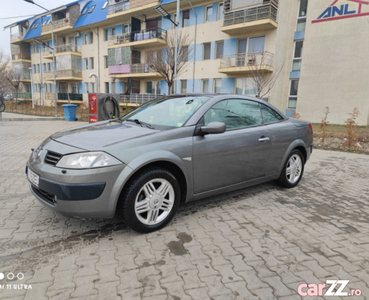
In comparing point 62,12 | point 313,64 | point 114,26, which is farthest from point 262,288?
point 62,12

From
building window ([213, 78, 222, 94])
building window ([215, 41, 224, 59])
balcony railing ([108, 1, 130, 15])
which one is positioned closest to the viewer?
building window ([215, 41, 224, 59])

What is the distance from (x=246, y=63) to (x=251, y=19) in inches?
114

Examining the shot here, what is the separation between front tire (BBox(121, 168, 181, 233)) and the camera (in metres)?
2.60

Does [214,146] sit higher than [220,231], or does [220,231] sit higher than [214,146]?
[214,146]

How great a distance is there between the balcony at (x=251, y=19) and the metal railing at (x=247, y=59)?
1716 mm

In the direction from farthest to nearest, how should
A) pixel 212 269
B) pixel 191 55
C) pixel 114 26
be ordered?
pixel 114 26
pixel 191 55
pixel 212 269

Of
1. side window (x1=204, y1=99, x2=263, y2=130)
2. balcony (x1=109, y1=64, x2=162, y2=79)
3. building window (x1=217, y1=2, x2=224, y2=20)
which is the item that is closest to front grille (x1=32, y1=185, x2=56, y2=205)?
side window (x1=204, y1=99, x2=263, y2=130)

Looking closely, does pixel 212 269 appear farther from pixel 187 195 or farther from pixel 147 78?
pixel 147 78

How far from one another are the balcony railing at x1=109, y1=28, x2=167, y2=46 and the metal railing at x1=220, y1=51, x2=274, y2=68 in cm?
702

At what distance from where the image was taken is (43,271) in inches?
85.7

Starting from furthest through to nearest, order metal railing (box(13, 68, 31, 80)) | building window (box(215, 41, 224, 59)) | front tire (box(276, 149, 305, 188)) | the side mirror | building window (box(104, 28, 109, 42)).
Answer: metal railing (box(13, 68, 31, 80)) < building window (box(104, 28, 109, 42)) < building window (box(215, 41, 224, 59)) < front tire (box(276, 149, 305, 188)) < the side mirror

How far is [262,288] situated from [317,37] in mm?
21430

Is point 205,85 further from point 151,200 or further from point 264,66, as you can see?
point 151,200

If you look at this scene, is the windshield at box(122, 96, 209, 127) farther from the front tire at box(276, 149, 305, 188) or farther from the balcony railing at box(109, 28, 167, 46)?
the balcony railing at box(109, 28, 167, 46)
